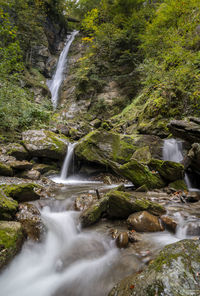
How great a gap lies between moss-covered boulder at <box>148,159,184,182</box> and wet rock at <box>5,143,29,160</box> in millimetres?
5776

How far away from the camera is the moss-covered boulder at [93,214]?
3.67m

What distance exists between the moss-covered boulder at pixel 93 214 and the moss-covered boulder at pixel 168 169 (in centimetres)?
288

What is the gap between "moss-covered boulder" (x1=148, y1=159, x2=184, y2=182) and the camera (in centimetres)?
555

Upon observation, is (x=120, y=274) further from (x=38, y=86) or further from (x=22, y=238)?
(x=38, y=86)

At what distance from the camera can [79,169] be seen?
891 cm

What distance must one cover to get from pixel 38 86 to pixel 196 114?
1837 centimetres

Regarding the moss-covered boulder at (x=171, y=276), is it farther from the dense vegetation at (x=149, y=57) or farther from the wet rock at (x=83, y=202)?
the dense vegetation at (x=149, y=57)

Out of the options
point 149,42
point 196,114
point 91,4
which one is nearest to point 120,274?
point 196,114

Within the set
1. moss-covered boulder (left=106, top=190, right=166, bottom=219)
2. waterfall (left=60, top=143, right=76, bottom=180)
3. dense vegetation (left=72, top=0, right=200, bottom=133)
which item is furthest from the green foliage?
dense vegetation (left=72, top=0, right=200, bottom=133)

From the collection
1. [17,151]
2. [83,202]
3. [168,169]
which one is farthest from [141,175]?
[17,151]

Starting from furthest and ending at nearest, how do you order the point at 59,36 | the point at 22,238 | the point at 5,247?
the point at 59,36 → the point at 22,238 → the point at 5,247

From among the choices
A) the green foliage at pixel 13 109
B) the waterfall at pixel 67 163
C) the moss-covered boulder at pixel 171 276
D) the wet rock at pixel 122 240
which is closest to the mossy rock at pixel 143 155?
the waterfall at pixel 67 163

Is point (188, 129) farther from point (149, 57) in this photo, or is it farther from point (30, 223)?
point (149, 57)

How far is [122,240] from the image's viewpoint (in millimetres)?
2996
